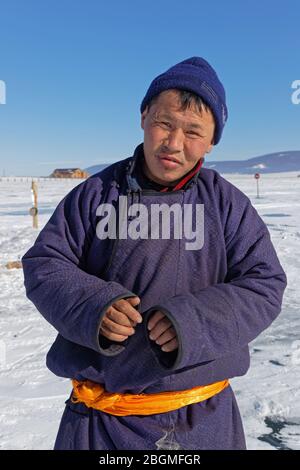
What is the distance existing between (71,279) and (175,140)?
0.47 metres

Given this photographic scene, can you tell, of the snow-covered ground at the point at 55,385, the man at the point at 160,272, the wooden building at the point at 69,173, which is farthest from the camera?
the wooden building at the point at 69,173

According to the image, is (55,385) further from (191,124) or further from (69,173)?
(69,173)

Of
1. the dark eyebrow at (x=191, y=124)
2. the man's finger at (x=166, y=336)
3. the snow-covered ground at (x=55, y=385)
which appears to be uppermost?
the dark eyebrow at (x=191, y=124)

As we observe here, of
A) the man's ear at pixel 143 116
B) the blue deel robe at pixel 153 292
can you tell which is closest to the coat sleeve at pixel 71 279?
the blue deel robe at pixel 153 292

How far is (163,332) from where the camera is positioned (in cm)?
100

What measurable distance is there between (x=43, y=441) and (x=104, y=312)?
77.1 inches

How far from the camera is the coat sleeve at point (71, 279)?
1022 millimetres

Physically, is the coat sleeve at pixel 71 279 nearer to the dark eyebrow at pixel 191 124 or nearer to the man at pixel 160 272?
the man at pixel 160 272

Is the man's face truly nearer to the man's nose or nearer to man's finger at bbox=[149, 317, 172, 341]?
the man's nose

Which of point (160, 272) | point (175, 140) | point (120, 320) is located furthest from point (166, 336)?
point (175, 140)

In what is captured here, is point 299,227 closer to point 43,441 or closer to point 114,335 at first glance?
point 43,441

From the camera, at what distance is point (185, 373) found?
1.15m

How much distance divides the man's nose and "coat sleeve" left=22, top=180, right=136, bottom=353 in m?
0.24
